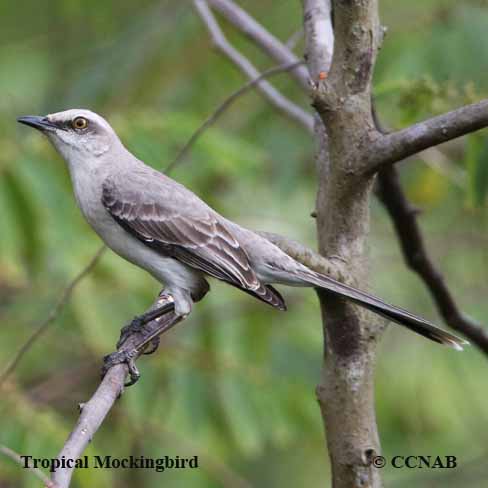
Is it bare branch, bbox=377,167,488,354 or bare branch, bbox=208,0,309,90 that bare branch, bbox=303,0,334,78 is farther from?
bare branch, bbox=208,0,309,90

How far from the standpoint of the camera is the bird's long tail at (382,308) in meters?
3.72

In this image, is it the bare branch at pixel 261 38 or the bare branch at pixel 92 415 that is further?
the bare branch at pixel 261 38

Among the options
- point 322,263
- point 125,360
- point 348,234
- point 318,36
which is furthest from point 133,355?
point 318,36

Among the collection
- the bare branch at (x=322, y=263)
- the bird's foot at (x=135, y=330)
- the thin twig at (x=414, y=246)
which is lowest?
the bare branch at (x=322, y=263)

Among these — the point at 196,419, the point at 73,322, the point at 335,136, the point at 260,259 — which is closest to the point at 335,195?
the point at 335,136

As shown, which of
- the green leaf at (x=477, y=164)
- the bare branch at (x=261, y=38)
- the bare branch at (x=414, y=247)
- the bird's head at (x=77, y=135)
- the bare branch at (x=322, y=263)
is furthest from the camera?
the bare branch at (x=261, y=38)

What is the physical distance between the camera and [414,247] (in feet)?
15.4

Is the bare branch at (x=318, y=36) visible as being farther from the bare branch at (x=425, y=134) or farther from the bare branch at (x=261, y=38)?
the bare branch at (x=261, y=38)

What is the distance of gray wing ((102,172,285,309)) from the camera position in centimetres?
484

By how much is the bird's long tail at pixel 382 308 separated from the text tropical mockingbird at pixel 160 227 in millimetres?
656

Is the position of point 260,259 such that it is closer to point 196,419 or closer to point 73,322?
point 196,419

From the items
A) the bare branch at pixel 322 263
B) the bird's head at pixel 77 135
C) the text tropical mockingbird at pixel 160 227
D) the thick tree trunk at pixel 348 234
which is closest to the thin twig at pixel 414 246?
the text tropical mockingbird at pixel 160 227

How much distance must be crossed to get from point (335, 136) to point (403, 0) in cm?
500

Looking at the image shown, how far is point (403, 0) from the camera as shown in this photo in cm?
814
